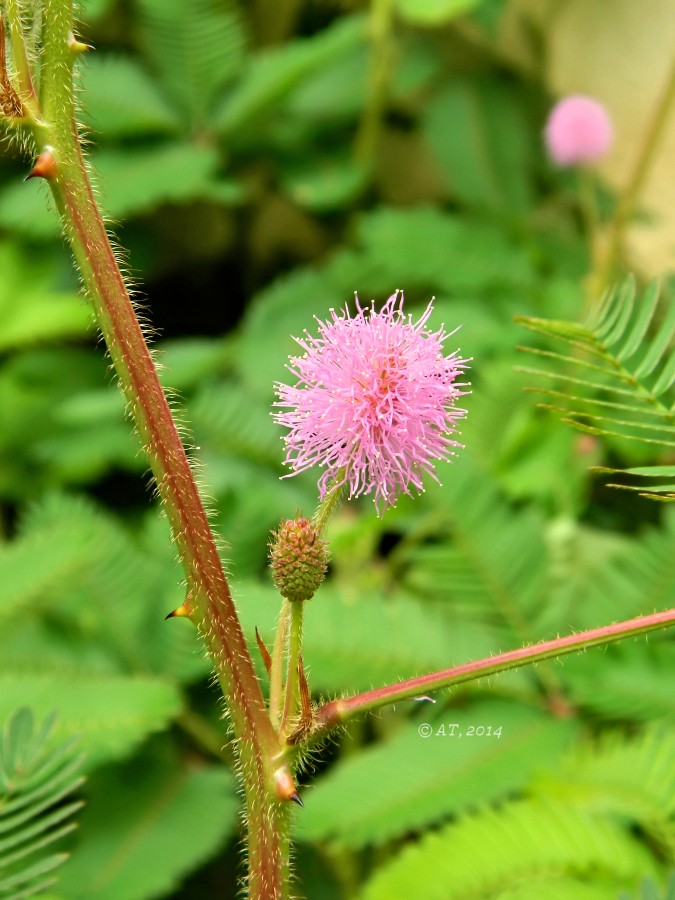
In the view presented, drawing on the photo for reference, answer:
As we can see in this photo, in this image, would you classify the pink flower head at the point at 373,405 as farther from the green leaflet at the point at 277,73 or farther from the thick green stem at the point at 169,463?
the green leaflet at the point at 277,73

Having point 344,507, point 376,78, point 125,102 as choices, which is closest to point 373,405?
point 344,507

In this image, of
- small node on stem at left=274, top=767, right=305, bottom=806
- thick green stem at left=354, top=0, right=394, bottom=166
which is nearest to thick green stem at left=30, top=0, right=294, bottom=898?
small node on stem at left=274, top=767, right=305, bottom=806

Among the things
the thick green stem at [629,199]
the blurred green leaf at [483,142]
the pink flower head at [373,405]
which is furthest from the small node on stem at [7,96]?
the blurred green leaf at [483,142]

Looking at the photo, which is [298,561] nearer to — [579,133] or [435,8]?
[579,133]

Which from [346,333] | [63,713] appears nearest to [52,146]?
[346,333]

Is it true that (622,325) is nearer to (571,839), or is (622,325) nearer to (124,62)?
(571,839)

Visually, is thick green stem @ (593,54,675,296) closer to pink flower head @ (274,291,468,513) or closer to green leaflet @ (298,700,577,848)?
green leaflet @ (298,700,577,848)
